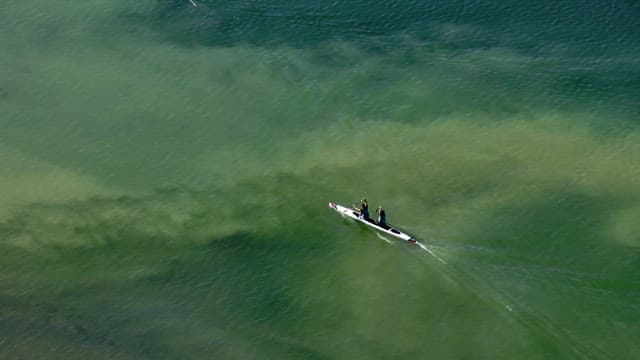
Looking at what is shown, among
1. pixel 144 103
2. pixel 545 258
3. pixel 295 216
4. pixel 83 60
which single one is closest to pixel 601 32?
pixel 545 258

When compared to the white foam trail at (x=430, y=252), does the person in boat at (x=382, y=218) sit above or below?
above

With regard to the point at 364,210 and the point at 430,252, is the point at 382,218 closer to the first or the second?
the point at 364,210

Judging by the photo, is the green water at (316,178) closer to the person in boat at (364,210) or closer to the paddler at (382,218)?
the paddler at (382,218)

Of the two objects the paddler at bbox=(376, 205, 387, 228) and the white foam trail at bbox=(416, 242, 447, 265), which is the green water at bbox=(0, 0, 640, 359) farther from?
the paddler at bbox=(376, 205, 387, 228)

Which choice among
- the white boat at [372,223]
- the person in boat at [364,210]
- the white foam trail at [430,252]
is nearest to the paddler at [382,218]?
the white boat at [372,223]

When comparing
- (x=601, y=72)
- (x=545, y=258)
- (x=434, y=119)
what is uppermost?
(x=601, y=72)

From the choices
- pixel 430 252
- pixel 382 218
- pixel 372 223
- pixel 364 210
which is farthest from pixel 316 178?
pixel 430 252

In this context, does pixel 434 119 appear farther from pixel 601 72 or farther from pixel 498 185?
pixel 601 72
